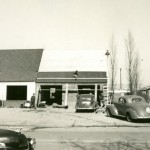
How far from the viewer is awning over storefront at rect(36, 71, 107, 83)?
39.3 m

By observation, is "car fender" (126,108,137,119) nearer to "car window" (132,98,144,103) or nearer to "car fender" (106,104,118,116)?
"car window" (132,98,144,103)

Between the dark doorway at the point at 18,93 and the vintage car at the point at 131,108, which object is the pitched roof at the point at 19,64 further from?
the vintage car at the point at 131,108

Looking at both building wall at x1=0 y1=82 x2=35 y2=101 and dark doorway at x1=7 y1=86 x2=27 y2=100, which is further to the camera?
dark doorway at x1=7 y1=86 x2=27 y2=100

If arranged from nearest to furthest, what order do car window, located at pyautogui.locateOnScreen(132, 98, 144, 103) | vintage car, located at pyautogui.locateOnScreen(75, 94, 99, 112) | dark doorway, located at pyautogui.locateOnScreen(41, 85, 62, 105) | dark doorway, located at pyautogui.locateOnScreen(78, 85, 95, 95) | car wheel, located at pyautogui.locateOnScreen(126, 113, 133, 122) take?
car wheel, located at pyautogui.locateOnScreen(126, 113, 133, 122) → car window, located at pyautogui.locateOnScreen(132, 98, 144, 103) → vintage car, located at pyautogui.locateOnScreen(75, 94, 99, 112) → dark doorway, located at pyautogui.locateOnScreen(78, 85, 95, 95) → dark doorway, located at pyautogui.locateOnScreen(41, 85, 62, 105)

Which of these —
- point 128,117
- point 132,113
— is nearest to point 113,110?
point 128,117

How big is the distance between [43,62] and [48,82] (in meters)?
4.21

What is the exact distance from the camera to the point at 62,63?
42781 mm

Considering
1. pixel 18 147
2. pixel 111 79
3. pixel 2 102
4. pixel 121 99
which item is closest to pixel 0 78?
pixel 2 102

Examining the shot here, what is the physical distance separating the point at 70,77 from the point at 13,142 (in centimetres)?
3236

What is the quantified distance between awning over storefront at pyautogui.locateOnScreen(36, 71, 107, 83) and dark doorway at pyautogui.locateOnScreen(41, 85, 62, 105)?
1265 mm

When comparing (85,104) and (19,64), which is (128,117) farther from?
(19,64)

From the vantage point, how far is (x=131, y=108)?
21781mm

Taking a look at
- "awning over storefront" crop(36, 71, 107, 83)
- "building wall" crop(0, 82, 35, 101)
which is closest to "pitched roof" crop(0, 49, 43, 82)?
"building wall" crop(0, 82, 35, 101)

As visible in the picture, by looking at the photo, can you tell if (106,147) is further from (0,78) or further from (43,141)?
(0,78)
